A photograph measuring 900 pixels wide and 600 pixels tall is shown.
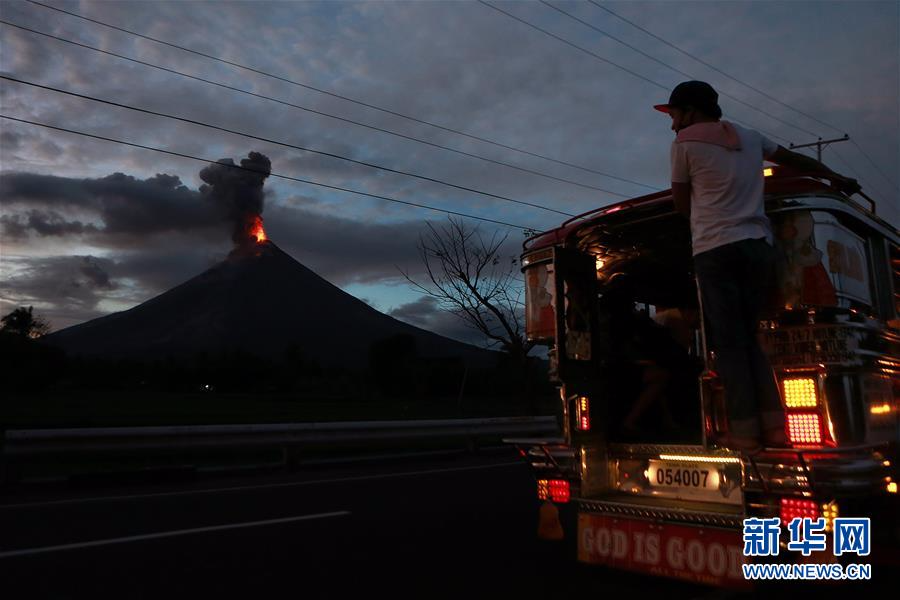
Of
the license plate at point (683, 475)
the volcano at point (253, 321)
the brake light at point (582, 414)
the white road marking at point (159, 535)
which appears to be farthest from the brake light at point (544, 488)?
the volcano at point (253, 321)

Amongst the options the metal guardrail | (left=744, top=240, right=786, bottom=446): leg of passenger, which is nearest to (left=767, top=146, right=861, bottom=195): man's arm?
(left=744, top=240, right=786, bottom=446): leg of passenger

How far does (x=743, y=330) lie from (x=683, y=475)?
1177mm

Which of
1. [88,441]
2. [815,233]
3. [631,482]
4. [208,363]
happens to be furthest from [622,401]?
[208,363]

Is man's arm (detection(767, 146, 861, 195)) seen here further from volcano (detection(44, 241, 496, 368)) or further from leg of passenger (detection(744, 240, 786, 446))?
volcano (detection(44, 241, 496, 368))

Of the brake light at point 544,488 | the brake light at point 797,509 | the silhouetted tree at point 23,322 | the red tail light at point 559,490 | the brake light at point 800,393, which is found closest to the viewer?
the brake light at point 797,509

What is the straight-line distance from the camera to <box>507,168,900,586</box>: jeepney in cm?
355

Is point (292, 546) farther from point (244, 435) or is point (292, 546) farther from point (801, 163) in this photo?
Answer: point (244, 435)

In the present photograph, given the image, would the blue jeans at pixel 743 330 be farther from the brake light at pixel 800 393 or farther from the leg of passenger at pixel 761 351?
the brake light at pixel 800 393

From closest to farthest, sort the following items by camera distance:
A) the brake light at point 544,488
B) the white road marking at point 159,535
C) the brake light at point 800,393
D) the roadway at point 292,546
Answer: the brake light at point 800,393, the roadway at point 292,546, the brake light at point 544,488, the white road marking at point 159,535

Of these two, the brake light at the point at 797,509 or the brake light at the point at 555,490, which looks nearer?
the brake light at the point at 797,509

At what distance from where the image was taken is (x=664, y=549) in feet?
13.2

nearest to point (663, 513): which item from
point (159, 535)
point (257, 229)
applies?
point (159, 535)

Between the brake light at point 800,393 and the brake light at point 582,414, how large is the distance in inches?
55.4

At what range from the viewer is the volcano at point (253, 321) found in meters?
138
